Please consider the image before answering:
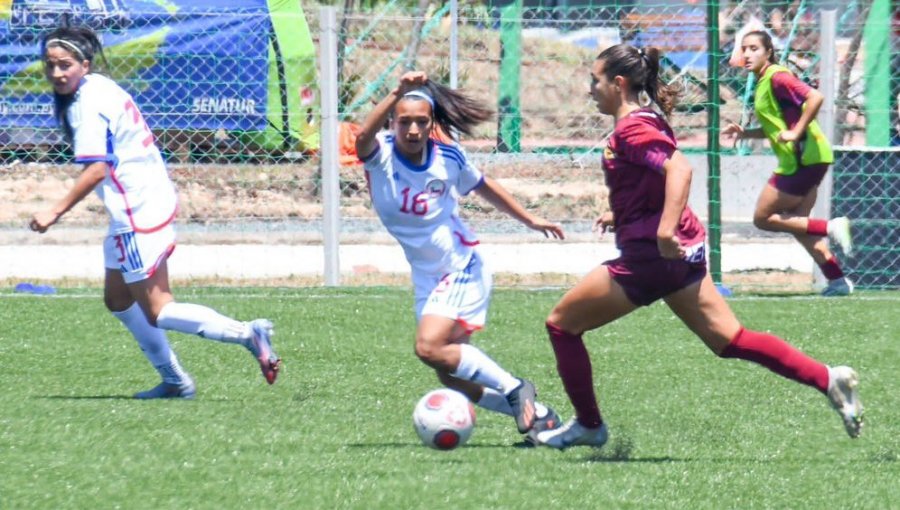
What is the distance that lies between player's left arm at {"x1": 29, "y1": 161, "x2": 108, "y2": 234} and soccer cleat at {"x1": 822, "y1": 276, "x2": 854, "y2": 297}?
5.88 meters

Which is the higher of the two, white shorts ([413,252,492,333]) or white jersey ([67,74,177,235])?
white jersey ([67,74,177,235])

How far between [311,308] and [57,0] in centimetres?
474

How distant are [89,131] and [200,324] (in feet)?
3.13

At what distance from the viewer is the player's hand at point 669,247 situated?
18.1ft

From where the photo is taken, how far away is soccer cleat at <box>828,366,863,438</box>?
5.89 metres

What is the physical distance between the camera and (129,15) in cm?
1400

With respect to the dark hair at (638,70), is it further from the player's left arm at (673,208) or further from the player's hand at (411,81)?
the player's hand at (411,81)

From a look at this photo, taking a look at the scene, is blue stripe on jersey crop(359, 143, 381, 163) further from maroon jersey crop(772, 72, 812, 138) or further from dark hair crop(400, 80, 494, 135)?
maroon jersey crop(772, 72, 812, 138)

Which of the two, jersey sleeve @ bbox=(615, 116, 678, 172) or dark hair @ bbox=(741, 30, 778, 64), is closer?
jersey sleeve @ bbox=(615, 116, 678, 172)

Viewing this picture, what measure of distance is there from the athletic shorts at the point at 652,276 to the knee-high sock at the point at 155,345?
95.6 inches

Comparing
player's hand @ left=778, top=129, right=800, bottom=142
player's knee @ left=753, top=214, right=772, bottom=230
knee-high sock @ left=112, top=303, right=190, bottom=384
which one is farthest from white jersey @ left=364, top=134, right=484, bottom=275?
player's knee @ left=753, top=214, right=772, bottom=230

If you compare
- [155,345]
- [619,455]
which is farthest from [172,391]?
[619,455]

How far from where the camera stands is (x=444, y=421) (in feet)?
19.3

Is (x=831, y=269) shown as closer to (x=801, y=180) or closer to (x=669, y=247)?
(x=801, y=180)
